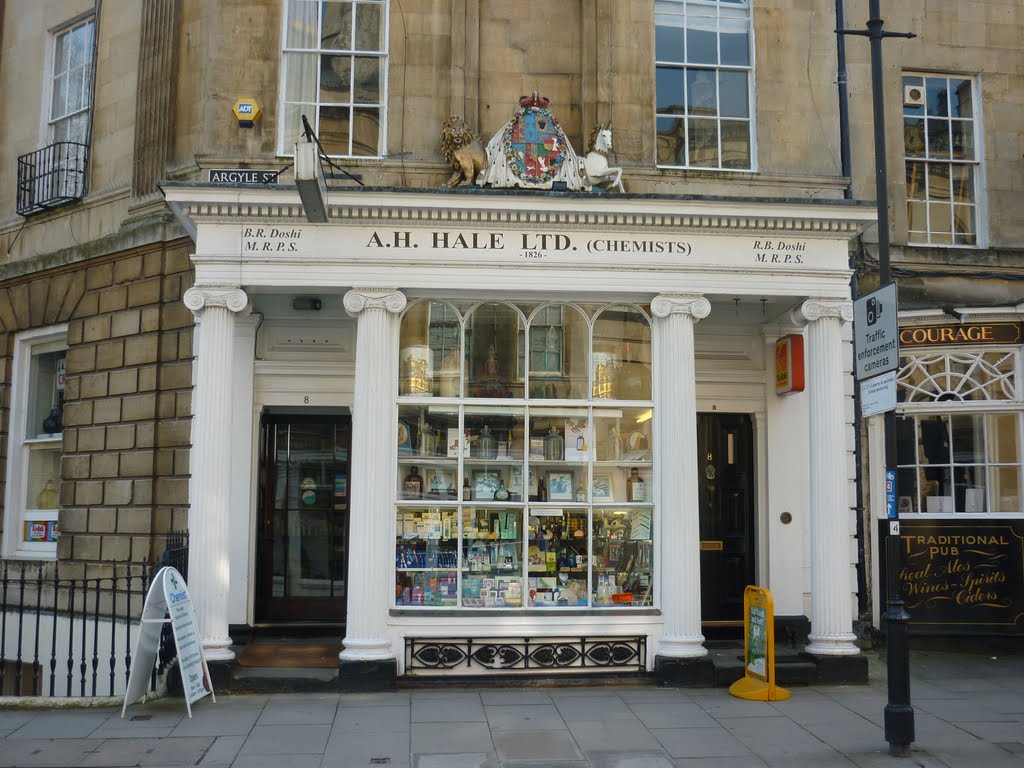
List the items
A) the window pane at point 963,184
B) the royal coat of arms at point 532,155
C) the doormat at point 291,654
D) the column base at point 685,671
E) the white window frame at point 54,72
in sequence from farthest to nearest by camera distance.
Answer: the white window frame at point 54,72 → the window pane at point 963,184 → the royal coat of arms at point 532,155 → the doormat at point 291,654 → the column base at point 685,671

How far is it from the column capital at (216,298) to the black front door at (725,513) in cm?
560

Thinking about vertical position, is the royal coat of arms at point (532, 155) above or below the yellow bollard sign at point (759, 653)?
above

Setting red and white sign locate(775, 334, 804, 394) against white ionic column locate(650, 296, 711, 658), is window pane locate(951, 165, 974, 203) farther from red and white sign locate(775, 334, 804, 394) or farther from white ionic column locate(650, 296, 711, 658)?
white ionic column locate(650, 296, 711, 658)

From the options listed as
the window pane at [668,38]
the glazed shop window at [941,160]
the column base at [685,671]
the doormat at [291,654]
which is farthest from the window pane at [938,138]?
the doormat at [291,654]

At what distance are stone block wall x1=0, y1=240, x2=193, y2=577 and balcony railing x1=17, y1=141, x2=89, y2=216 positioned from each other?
1162mm

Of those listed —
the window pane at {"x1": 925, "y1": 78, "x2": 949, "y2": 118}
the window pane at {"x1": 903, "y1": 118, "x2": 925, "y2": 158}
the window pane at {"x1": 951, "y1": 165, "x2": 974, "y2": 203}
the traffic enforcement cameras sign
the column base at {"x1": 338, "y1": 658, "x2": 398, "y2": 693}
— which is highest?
the window pane at {"x1": 925, "y1": 78, "x2": 949, "y2": 118}

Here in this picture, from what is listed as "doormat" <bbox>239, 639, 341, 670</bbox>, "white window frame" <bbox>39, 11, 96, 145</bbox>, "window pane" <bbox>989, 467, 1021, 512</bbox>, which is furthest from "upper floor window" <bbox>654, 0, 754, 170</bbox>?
"white window frame" <bbox>39, 11, 96, 145</bbox>

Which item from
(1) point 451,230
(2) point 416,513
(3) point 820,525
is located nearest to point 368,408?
(2) point 416,513

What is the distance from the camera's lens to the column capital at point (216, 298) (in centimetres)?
982

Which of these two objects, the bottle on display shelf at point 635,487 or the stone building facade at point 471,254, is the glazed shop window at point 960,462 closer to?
the stone building facade at point 471,254

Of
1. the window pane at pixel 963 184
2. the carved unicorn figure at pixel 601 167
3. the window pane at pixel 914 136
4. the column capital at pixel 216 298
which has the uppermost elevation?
the window pane at pixel 914 136

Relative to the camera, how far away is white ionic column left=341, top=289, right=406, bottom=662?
9.56 meters

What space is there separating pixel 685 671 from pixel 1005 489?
5294 mm

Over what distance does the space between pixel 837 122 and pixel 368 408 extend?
22.4 feet
